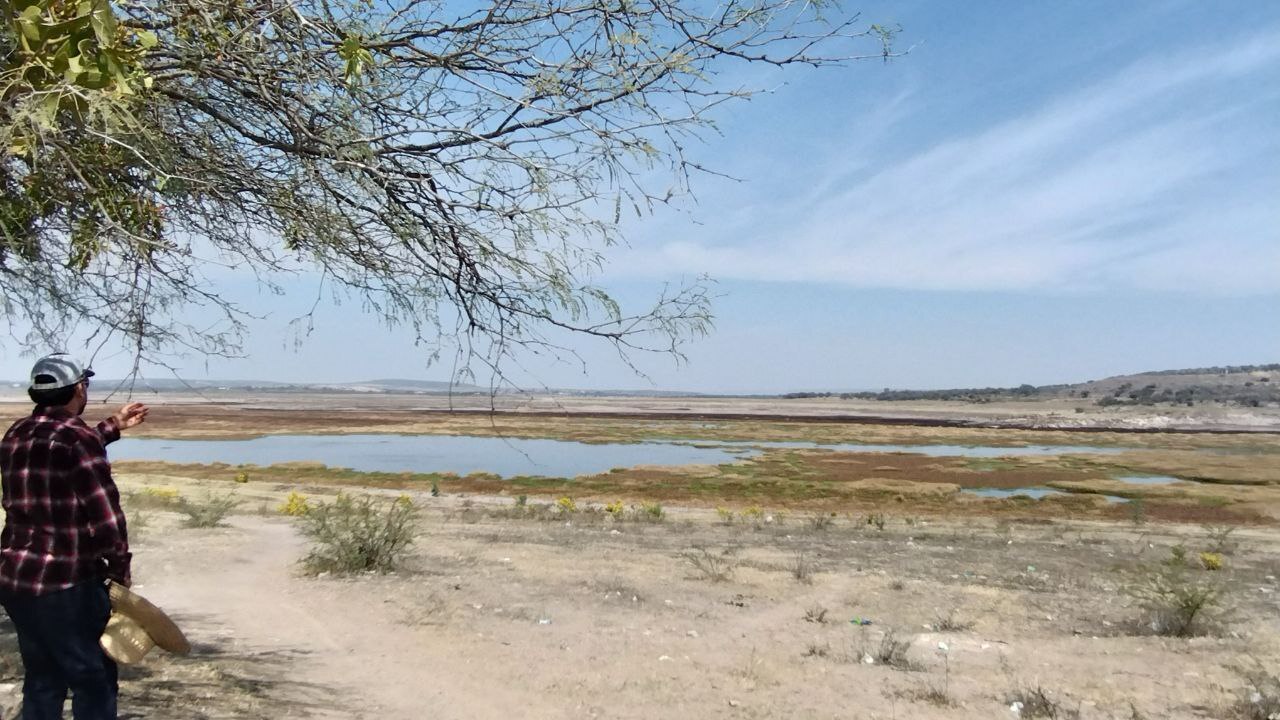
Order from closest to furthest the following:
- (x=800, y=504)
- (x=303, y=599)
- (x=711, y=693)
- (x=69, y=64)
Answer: (x=69, y=64) < (x=711, y=693) < (x=303, y=599) < (x=800, y=504)

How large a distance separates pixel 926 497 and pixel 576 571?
2007 cm

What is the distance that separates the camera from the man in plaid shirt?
3117mm

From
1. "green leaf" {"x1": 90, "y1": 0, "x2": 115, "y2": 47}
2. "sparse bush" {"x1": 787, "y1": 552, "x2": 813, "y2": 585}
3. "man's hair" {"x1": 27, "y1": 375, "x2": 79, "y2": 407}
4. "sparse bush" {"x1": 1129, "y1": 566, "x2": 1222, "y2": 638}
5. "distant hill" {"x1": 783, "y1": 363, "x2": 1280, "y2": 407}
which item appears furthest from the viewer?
"distant hill" {"x1": 783, "y1": 363, "x2": 1280, "y2": 407}

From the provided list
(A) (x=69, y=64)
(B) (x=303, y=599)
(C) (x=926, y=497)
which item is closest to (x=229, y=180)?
(A) (x=69, y=64)

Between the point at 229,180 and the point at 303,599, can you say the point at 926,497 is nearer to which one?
the point at 303,599

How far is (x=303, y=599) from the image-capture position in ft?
28.2

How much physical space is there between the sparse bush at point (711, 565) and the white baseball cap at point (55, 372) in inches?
318

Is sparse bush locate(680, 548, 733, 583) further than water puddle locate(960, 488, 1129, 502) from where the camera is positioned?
No

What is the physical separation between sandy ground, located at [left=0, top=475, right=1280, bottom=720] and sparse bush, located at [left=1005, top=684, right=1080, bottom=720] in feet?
0.20

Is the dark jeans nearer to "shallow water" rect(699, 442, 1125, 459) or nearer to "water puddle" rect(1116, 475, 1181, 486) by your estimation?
"water puddle" rect(1116, 475, 1181, 486)

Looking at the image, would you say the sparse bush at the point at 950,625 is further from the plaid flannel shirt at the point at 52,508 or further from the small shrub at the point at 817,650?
the plaid flannel shirt at the point at 52,508

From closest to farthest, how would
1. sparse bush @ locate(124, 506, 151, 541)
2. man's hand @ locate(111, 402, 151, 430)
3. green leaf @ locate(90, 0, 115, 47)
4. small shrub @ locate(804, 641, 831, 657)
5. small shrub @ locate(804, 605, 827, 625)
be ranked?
green leaf @ locate(90, 0, 115, 47) → man's hand @ locate(111, 402, 151, 430) → small shrub @ locate(804, 641, 831, 657) → small shrub @ locate(804, 605, 827, 625) → sparse bush @ locate(124, 506, 151, 541)

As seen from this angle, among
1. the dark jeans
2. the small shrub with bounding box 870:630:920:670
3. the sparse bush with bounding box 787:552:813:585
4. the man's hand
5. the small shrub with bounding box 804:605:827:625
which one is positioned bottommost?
the sparse bush with bounding box 787:552:813:585

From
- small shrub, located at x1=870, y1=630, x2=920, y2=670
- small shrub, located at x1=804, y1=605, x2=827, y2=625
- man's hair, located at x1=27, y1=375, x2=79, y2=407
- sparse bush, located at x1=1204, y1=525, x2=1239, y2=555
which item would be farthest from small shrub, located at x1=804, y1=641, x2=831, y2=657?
sparse bush, located at x1=1204, y1=525, x2=1239, y2=555
